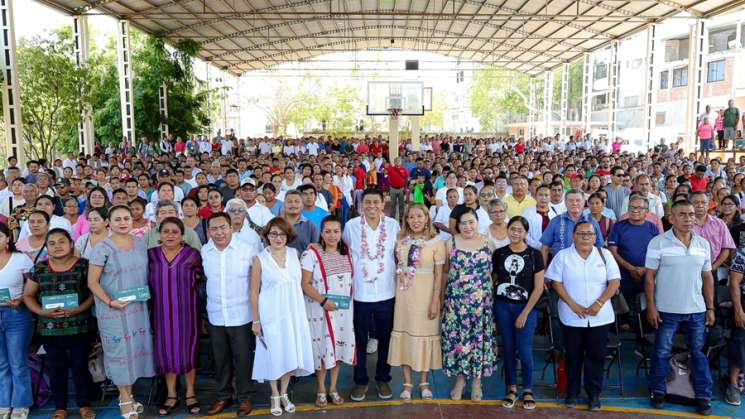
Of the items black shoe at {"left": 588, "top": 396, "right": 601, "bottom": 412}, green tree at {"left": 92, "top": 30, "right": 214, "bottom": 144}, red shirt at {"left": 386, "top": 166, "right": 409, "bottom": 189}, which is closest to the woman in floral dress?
black shoe at {"left": 588, "top": 396, "right": 601, "bottom": 412}

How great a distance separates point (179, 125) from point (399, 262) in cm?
1888

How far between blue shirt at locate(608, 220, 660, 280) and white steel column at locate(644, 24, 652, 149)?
53.3 ft

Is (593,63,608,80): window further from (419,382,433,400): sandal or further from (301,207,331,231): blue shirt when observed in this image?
(419,382,433,400): sandal

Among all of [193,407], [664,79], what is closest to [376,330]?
[193,407]

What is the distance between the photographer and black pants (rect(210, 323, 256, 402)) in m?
3.85

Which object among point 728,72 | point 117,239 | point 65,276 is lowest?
point 65,276

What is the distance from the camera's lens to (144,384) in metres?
4.46

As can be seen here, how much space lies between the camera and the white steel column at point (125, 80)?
17516 millimetres

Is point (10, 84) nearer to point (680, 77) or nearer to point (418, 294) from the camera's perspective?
point (418, 294)

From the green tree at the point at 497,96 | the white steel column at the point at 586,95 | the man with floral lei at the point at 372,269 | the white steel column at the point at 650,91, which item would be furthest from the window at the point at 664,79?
the man with floral lei at the point at 372,269

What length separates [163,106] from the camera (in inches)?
802

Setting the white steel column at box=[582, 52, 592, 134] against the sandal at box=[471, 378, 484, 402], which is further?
the white steel column at box=[582, 52, 592, 134]

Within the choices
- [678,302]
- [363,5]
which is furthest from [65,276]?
[363,5]

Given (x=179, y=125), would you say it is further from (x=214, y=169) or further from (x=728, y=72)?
(x=728, y=72)
